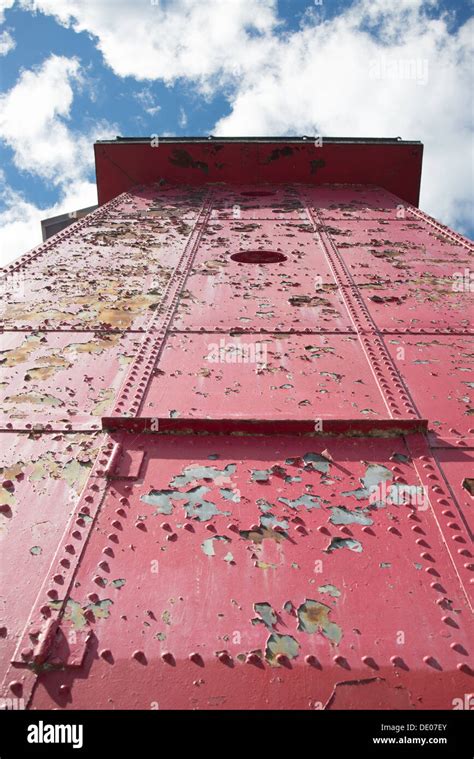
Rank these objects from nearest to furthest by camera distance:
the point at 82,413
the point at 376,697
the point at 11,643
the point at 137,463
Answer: the point at 376,697 → the point at 11,643 → the point at 137,463 → the point at 82,413

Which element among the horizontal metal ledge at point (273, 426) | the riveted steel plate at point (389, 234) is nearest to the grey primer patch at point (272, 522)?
the horizontal metal ledge at point (273, 426)

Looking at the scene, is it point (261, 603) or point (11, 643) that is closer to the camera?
point (11, 643)

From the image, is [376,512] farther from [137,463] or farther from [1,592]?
[1,592]

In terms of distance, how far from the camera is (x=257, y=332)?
4410 millimetres

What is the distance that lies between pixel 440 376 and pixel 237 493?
1786 mm

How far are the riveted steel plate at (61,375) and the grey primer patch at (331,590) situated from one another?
161cm

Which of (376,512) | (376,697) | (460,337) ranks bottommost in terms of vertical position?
(376,697)

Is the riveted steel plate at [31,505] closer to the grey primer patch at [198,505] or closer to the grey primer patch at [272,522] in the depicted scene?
the grey primer patch at [198,505]

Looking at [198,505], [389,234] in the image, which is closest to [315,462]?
[198,505]

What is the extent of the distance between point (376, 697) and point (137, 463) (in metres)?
1.57

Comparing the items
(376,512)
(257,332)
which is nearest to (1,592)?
(376,512)

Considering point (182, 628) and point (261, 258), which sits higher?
point (261, 258)

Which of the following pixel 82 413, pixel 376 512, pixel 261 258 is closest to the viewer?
pixel 376 512

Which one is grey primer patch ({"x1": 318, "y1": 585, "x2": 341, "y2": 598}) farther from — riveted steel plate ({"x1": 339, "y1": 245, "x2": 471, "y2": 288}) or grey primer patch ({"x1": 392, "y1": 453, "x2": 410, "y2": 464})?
riveted steel plate ({"x1": 339, "y1": 245, "x2": 471, "y2": 288})
